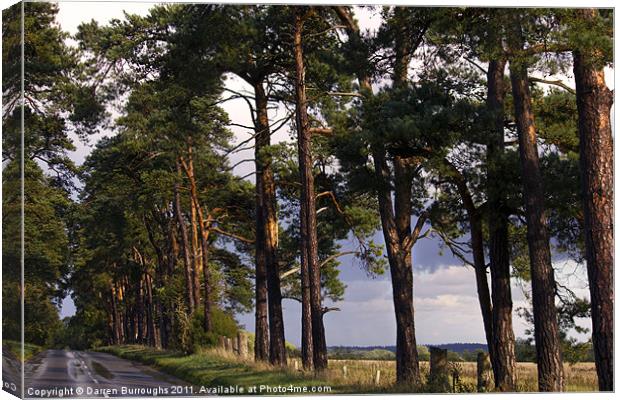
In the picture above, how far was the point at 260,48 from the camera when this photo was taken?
25641 mm

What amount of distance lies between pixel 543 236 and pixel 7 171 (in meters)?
9.18

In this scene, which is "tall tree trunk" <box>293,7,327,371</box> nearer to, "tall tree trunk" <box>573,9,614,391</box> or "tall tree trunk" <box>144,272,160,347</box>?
"tall tree trunk" <box>573,9,614,391</box>

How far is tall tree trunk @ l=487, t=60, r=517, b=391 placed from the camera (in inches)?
795

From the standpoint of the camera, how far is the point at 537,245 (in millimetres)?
18672

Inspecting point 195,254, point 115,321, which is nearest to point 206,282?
point 195,254

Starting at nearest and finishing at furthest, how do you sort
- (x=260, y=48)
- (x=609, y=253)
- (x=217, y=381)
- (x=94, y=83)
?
(x=609, y=253) → (x=217, y=381) → (x=94, y=83) → (x=260, y=48)

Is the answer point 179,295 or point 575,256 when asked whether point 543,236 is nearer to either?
point 575,256

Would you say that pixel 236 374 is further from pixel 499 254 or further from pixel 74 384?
pixel 499 254

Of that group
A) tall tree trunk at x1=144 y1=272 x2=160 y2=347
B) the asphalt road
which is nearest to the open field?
the asphalt road

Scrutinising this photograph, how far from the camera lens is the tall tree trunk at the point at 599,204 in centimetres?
1658

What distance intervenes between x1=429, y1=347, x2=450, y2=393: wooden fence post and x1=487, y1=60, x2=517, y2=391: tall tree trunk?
1632mm

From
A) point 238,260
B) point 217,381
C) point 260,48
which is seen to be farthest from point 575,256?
point 238,260

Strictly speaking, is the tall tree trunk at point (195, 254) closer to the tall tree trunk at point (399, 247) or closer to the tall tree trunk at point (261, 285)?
the tall tree trunk at point (261, 285)

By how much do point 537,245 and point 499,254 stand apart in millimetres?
1966
